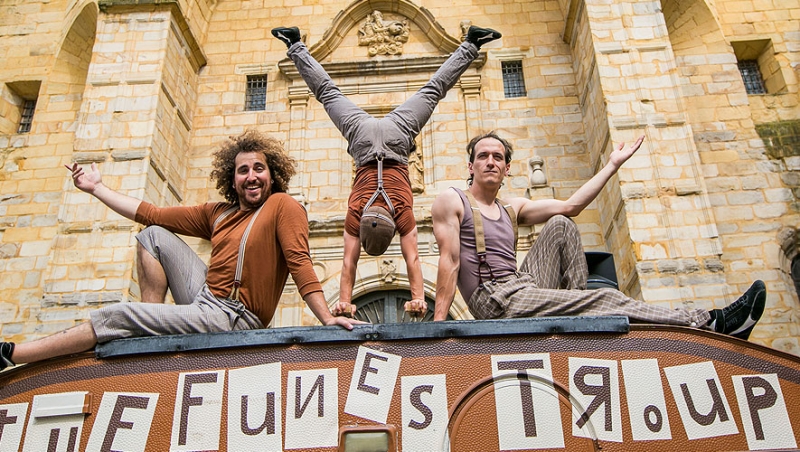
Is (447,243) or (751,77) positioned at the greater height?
(751,77)

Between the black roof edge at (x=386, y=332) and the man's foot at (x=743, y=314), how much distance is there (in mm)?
595

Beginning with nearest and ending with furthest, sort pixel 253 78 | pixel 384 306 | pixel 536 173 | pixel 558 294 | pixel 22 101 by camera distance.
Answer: pixel 558 294 < pixel 384 306 < pixel 536 173 < pixel 253 78 < pixel 22 101

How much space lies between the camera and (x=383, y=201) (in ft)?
14.4

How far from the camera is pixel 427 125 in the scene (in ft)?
36.3

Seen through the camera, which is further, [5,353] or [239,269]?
[239,269]

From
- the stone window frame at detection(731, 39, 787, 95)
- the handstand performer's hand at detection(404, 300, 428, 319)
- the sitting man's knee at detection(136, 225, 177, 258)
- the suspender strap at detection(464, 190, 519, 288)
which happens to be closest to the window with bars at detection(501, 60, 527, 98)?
the stone window frame at detection(731, 39, 787, 95)

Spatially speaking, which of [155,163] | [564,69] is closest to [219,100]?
[155,163]

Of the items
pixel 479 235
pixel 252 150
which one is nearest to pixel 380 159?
pixel 252 150

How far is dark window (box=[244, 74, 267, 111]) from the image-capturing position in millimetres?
11609

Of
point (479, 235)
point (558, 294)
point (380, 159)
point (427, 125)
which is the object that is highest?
point (427, 125)

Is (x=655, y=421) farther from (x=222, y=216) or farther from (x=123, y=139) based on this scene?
(x=123, y=139)

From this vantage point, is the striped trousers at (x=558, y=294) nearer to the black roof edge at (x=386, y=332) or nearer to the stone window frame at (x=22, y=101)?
the black roof edge at (x=386, y=332)

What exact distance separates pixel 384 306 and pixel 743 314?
6814 mm

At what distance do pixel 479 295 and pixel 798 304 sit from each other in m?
7.30
